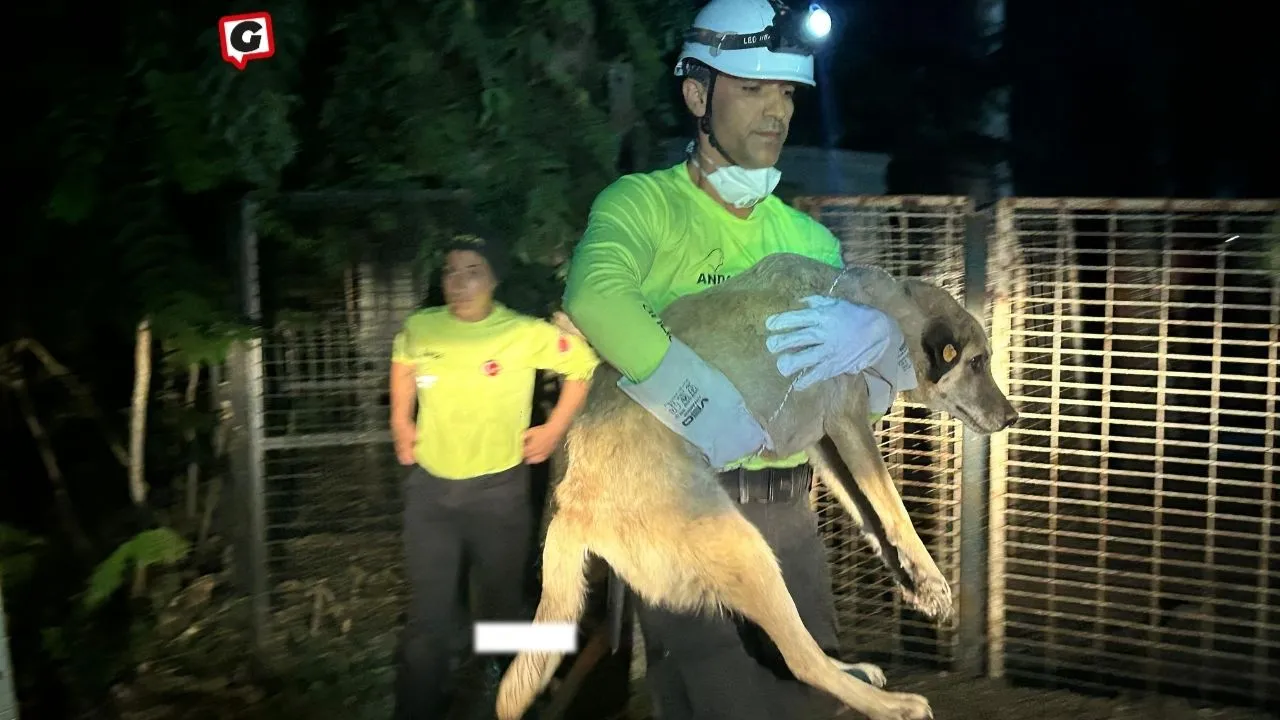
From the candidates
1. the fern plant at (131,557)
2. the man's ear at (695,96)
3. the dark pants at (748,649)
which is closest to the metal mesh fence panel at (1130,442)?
the dark pants at (748,649)

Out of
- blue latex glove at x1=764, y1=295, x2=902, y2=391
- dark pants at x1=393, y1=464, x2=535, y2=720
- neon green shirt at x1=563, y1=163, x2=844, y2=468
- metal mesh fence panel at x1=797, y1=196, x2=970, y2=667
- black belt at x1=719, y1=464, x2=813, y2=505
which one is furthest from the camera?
metal mesh fence panel at x1=797, y1=196, x2=970, y2=667

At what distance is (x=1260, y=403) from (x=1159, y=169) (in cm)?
316

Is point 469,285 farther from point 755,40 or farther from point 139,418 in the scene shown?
point 139,418

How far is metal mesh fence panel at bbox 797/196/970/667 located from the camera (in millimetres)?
3311

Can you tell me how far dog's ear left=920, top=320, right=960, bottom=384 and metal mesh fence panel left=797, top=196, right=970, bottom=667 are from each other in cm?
70

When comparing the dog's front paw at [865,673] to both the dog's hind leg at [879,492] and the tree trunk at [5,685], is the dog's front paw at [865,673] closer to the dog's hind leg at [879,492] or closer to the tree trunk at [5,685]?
the dog's hind leg at [879,492]

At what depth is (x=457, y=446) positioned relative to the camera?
283 cm

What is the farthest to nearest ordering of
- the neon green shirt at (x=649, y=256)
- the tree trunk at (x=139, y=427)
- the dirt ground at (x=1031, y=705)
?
1. the tree trunk at (x=139, y=427)
2. the dirt ground at (x=1031, y=705)
3. the neon green shirt at (x=649, y=256)

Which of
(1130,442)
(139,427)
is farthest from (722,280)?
(139,427)

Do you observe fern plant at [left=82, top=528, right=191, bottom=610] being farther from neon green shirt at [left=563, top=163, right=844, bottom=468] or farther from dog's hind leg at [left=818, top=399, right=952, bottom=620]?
dog's hind leg at [left=818, top=399, right=952, bottom=620]

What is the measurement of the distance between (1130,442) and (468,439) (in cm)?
255

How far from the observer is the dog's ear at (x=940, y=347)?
2.44 m

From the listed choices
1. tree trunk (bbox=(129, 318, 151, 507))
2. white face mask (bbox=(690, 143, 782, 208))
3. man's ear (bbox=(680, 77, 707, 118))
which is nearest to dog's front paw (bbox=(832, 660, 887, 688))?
white face mask (bbox=(690, 143, 782, 208))

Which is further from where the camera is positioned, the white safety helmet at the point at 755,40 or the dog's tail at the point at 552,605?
the dog's tail at the point at 552,605
